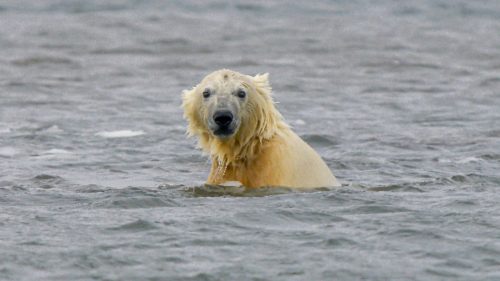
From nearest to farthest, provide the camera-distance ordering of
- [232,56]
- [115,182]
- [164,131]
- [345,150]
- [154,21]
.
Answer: [115,182] < [345,150] < [164,131] < [232,56] < [154,21]

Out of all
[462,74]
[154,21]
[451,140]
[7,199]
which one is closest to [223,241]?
[7,199]

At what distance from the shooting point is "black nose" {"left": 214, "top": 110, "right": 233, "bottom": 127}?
9.26 meters

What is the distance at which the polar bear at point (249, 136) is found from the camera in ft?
30.8

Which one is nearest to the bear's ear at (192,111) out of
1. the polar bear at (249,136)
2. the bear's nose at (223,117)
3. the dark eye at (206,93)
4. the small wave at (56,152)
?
the polar bear at (249,136)

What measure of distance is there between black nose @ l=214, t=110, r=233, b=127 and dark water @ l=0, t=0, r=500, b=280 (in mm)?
596

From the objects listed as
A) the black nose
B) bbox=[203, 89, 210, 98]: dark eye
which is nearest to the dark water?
the black nose

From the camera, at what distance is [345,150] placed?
12.8m

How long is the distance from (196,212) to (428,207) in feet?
5.59

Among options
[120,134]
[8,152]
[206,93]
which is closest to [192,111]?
[206,93]

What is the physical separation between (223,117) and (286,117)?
19.1ft

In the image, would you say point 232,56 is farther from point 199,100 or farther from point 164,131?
point 199,100

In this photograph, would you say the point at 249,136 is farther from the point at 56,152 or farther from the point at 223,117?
the point at 56,152

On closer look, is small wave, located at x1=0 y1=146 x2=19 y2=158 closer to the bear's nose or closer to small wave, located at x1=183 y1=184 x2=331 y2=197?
small wave, located at x1=183 y1=184 x2=331 y2=197

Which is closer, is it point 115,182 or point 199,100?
point 199,100
